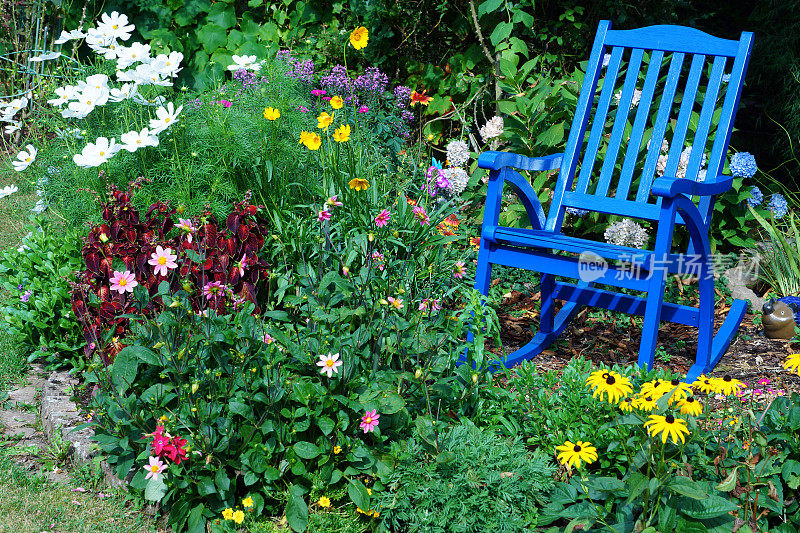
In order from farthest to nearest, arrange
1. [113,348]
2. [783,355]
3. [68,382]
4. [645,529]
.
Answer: [783,355] → [68,382] → [113,348] → [645,529]

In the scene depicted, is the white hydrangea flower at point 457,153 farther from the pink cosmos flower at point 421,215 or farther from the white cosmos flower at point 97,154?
the white cosmos flower at point 97,154

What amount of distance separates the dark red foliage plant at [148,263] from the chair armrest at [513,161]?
0.83 metres

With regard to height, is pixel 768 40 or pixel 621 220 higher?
pixel 768 40

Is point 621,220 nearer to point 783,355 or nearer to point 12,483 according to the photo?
point 783,355

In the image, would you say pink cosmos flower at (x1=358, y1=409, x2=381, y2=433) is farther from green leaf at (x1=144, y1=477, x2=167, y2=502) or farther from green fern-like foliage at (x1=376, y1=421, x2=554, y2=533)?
green leaf at (x1=144, y1=477, x2=167, y2=502)

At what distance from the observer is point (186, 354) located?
6.10 ft

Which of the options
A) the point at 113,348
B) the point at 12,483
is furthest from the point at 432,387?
the point at 12,483

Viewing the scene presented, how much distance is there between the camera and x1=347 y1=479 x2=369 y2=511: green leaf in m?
1.83

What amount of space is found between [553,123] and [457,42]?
1170 millimetres

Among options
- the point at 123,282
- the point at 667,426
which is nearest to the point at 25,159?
the point at 123,282

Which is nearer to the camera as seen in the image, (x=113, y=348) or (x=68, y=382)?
(x=113, y=348)

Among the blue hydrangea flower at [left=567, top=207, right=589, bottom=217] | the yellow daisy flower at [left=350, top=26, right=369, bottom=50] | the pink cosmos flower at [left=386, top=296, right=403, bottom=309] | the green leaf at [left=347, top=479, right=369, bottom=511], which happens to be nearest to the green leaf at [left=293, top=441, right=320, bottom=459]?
the green leaf at [left=347, top=479, right=369, bottom=511]

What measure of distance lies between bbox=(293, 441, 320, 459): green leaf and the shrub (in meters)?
1.08

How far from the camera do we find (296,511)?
71.8 inches
